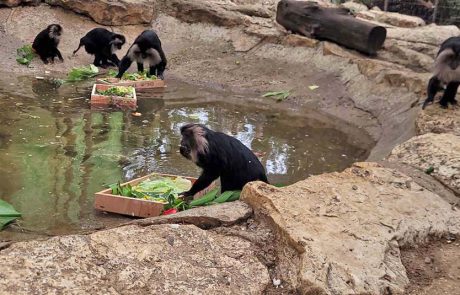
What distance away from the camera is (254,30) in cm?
1519

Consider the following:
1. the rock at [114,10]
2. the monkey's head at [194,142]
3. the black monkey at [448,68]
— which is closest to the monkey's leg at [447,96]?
the black monkey at [448,68]

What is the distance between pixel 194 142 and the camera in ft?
18.2

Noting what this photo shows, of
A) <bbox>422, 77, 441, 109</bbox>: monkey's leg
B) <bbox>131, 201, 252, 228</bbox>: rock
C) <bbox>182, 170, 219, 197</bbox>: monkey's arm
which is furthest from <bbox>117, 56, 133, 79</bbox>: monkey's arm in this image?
<bbox>131, 201, 252, 228</bbox>: rock

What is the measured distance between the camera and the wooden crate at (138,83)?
11.1 m

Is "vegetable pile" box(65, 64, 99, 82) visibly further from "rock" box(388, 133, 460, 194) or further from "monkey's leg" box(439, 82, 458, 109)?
"rock" box(388, 133, 460, 194)

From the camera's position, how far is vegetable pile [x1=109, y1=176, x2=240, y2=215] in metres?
5.43

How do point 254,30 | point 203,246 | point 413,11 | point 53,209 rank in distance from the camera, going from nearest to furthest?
point 203,246 < point 53,209 < point 254,30 < point 413,11

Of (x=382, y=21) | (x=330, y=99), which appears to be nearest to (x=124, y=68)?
(x=330, y=99)

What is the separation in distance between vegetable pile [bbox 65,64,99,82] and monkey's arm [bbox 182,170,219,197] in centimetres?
706

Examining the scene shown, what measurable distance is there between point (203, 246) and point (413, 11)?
18886 millimetres

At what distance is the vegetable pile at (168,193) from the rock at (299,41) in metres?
8.50

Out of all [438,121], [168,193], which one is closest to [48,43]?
[168,193]

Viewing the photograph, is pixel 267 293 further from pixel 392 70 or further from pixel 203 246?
pixel 392 70

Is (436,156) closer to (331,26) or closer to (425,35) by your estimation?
(331,26)
